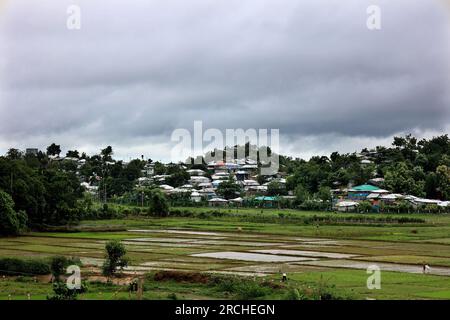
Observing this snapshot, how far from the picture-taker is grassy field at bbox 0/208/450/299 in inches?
1099

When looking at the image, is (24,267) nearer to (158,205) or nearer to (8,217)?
(8,217)

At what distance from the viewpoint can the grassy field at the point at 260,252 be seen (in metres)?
27.9

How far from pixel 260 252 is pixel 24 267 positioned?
15.5m

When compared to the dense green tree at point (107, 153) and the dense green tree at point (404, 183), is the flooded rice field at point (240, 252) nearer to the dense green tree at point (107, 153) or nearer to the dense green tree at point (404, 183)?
the dense green tree at point (404, 183)

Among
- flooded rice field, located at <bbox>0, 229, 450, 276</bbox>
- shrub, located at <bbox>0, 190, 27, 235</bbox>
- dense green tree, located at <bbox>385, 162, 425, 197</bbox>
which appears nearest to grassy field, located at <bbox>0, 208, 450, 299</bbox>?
flooded rice field, located at <bbox>0, 229, 450, 276</bbox>

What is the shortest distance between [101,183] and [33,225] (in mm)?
64101

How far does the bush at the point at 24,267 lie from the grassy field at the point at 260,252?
77 centimetres

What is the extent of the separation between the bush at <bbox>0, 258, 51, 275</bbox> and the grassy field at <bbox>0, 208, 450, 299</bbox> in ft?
2.51

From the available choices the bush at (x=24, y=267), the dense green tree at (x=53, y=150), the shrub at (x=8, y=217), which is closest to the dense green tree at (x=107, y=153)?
the dense green tree at (x=53, y=150)

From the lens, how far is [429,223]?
63.7 meters

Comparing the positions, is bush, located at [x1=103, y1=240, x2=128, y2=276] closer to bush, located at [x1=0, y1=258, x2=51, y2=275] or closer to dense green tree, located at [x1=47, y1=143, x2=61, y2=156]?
bush, located at [x1=0, y1=258, x2=51, y2=275]
